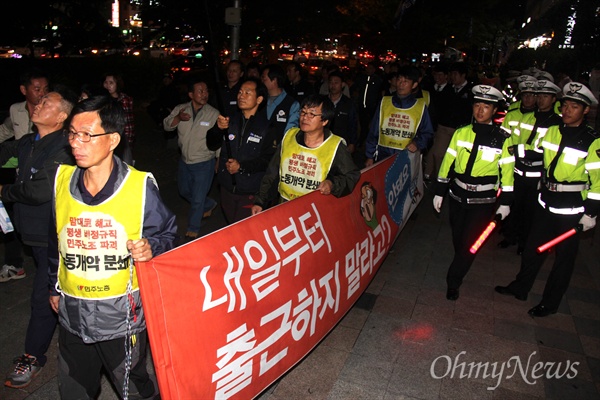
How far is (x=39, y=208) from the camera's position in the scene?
3709 millimetres

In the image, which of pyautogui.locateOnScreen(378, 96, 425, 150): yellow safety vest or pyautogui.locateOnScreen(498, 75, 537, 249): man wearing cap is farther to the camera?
pyautogui.locateOnScreen(378, 96, 425, 150): yellow safety vest

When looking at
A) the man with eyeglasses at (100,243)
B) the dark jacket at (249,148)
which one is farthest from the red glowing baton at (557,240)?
the man with eyeglasses at (100,243)

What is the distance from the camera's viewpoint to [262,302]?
3180 mm

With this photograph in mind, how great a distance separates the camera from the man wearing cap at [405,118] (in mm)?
6723

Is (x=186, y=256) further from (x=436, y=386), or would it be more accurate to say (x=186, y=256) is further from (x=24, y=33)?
(x=24, y=33)

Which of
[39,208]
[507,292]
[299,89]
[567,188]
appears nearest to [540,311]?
[507,292]

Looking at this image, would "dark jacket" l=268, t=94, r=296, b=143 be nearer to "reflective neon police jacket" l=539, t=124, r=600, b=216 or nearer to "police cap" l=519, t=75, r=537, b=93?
"reflective neon police jacket" l=539, t=124, r=600, b=216

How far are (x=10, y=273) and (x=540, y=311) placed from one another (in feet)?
18.2

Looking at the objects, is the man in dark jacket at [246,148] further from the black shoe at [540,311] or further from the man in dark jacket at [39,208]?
the black shoe at [540,311]

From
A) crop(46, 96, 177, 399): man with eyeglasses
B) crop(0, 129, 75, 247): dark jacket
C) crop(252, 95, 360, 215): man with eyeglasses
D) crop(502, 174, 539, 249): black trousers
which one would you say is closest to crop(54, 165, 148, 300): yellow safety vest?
crop(46, 96, 177, 399): man with eyeglasses

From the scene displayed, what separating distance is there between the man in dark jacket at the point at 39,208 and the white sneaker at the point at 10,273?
1759 mm

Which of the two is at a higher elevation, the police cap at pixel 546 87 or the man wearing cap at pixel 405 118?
the police cap at pixel 546 87

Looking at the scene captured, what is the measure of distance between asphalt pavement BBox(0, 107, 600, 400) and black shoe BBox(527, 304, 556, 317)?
8 cm

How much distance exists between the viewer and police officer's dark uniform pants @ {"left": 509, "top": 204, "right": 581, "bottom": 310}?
16.2ft
